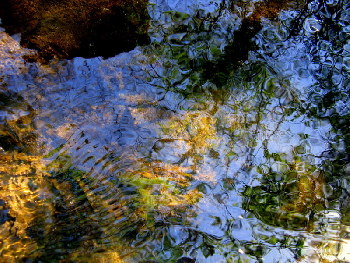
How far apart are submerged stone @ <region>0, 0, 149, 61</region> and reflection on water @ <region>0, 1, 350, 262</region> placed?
163 mm

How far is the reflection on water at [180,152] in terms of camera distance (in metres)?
2.56

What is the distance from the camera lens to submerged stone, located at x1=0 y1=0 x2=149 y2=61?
3.53 metres

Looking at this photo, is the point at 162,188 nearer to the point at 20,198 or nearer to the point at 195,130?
the point at 195,130

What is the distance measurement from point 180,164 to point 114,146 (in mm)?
663

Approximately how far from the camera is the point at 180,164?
296 cm

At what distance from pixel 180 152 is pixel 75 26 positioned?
2046mm

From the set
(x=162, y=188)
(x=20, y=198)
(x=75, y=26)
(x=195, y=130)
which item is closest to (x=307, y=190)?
(x=195, y=130)

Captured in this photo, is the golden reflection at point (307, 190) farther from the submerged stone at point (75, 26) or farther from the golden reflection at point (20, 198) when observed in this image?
the submerged stone at point (75, 26)

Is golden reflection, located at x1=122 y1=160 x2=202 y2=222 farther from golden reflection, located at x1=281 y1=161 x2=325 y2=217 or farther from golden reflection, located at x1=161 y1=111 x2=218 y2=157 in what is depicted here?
golden reflection, located at x1=281 y1=161 x2=325 y2=217

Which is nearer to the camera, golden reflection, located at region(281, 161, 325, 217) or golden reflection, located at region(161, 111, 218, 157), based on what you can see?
golden reflection, located at region(281, 161, 325, 217)

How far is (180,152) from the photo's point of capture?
302 cm

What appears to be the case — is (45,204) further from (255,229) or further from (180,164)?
(255,229)

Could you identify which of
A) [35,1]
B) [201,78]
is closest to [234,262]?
[201,78]

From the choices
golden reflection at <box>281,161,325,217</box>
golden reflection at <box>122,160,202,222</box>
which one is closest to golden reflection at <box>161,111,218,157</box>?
golden reflection at <box>122,160,202,222</box>
